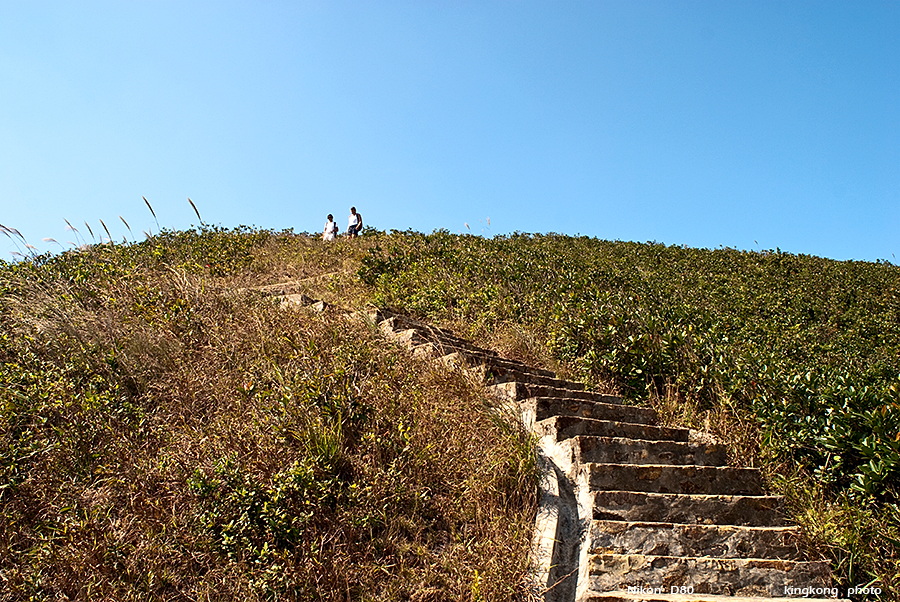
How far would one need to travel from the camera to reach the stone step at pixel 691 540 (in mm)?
4809

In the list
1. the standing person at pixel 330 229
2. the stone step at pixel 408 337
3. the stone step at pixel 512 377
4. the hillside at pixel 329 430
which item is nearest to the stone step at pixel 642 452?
the hillside at pixel 329 430

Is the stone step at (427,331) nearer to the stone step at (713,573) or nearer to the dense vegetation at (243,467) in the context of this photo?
the dense vegetation at (243,467)

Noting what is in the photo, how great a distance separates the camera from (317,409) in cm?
546

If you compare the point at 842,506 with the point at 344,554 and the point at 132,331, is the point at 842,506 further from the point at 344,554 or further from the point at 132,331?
the point at 132,331

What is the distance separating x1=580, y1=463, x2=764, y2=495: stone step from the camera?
5387 millimetres

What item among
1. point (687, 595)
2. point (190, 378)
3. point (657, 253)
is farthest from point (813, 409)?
point (657, 253)

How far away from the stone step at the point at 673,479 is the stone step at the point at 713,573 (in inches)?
32.6

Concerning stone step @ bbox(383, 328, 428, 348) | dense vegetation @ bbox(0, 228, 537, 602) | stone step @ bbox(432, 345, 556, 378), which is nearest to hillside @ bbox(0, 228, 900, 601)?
dense vegetation @ bbox(0, 228, 537, 602)

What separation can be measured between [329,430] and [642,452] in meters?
3.07

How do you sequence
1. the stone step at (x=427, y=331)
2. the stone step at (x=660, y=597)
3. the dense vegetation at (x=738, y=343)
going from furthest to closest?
the stone step at (x=427, y=331), the dense vegetation at (x=738, y=343), the stone step at (x=660, y=597)

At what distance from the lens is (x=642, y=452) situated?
5980 millimetres

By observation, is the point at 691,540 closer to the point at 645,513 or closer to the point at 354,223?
the point at 645,513

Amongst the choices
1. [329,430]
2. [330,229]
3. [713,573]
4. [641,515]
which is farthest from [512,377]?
[330,229]

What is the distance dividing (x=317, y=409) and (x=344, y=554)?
1.38 metres
